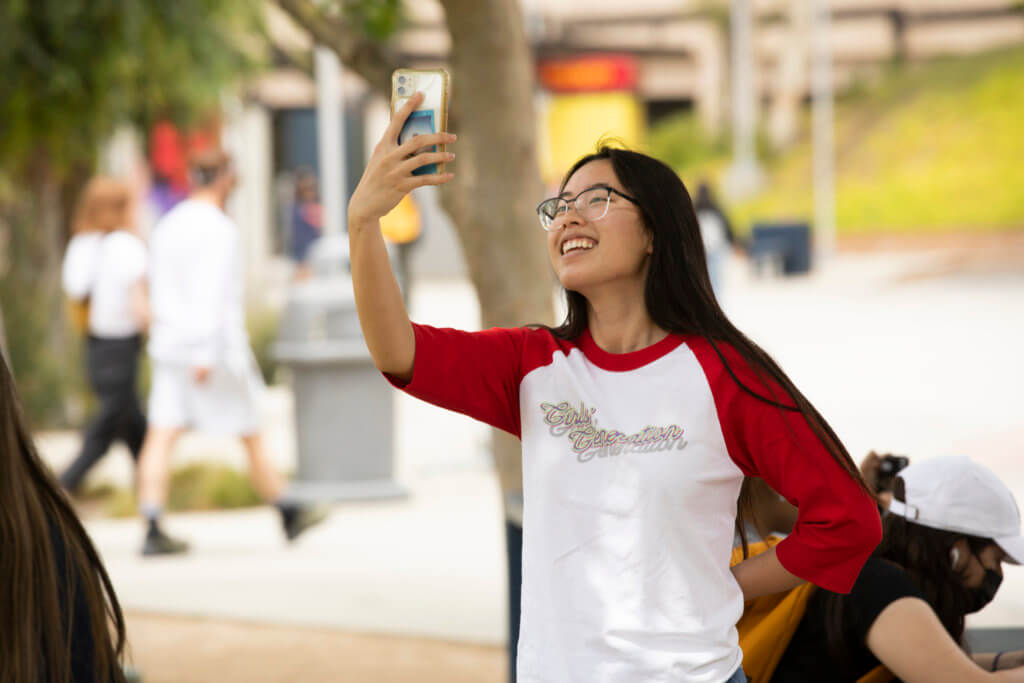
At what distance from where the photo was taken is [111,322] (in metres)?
7.00

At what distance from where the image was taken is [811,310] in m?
17.9

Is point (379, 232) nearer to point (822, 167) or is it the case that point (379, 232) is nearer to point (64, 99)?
point (64, 99)

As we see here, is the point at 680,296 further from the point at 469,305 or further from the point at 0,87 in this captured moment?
the point at 469,305

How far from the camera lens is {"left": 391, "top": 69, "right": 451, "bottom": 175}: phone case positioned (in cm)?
197

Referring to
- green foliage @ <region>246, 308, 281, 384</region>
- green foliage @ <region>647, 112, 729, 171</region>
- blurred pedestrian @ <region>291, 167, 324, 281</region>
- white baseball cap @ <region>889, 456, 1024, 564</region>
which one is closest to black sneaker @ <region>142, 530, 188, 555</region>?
white baseball cap @ <region>889, 456, 1024, 564</region>

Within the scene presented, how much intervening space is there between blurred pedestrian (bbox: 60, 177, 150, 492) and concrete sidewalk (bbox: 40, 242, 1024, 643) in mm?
589

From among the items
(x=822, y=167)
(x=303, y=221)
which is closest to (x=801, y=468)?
(x=303, y=221)

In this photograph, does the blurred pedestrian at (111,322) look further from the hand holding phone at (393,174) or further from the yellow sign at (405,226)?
the hand holding phone at (393,174)

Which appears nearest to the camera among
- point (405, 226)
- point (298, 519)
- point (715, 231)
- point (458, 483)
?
point (298, 519)

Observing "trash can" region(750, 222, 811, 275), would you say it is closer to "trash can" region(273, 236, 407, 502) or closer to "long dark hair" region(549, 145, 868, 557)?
"trash can" region(273, 236, 407, 502)

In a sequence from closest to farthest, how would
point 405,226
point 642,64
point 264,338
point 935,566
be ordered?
1. point 935,566
2. point 405,226
3. point 264,338
4. point 642,64

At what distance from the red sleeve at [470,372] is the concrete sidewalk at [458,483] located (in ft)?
8.92

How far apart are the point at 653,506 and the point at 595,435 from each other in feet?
0.49

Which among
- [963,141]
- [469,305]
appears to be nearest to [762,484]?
[469,305]
